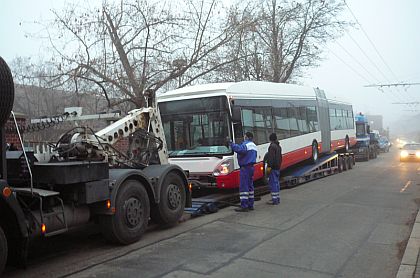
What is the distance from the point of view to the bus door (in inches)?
725

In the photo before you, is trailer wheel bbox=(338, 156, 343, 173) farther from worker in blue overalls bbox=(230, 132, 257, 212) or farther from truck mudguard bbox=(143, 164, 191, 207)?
truck mudguard bbox=(143, 164, 191, 207)

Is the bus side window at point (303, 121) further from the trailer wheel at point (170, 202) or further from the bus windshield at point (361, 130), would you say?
the bus windshield at point (361, 130)

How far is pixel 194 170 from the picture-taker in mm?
10750

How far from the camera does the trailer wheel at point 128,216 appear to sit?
6.84m

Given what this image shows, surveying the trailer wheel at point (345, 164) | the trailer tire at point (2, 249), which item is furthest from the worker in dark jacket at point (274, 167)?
the trailer wheel at point (345, 164)

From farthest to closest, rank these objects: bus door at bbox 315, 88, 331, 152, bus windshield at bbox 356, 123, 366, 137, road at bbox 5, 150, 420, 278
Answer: bus windshield at bbox 356, 123, 366, 137 < bus door at bbox 315, 88, 331, 152 < road at bbox 5, 150, 420, 278

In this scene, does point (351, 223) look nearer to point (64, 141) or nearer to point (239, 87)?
point (239, 87)

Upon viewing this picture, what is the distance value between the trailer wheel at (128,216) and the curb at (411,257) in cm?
403

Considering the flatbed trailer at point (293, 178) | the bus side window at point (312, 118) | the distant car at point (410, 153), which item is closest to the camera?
the flatbed trailer at point (293, 178)

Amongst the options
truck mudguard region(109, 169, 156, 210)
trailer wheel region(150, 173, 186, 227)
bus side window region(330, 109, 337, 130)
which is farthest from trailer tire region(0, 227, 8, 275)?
bus side window region(330, 109, 337, 130)

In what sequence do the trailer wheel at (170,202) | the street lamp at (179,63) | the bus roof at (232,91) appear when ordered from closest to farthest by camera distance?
the trailer wheel at (170,202), the bus roof at (232,91), the street lamp at (179,63)

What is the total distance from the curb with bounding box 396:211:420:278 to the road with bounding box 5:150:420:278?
14 cm

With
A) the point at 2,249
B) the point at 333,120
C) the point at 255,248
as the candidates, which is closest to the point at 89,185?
the point at 2,249

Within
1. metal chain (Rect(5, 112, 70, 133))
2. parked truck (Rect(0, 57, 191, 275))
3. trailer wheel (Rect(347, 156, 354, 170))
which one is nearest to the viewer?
parked truck (Rect(0, 57, 191, 275))
